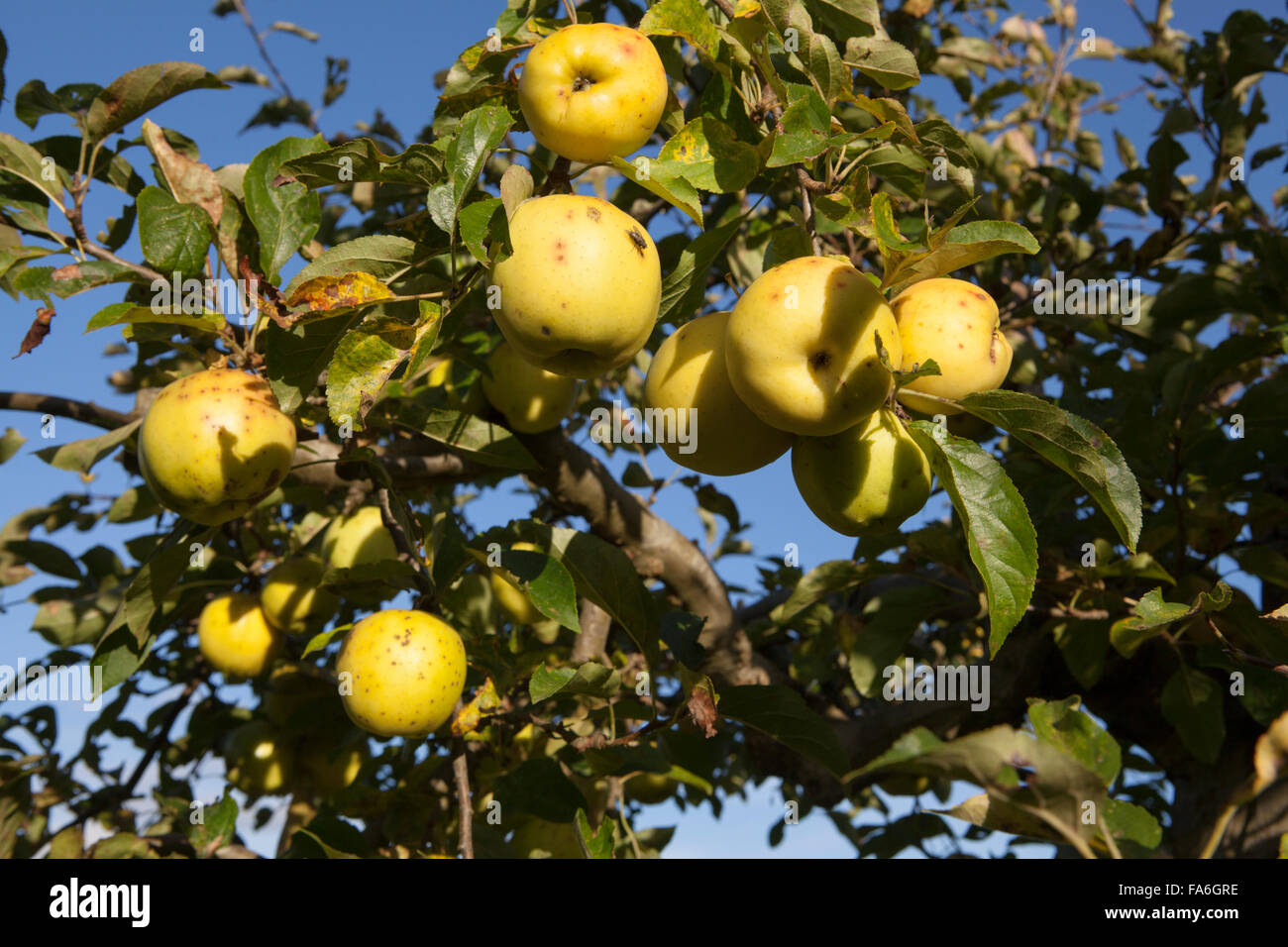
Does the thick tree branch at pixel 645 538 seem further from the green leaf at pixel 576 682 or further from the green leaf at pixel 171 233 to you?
the green leaf at pixel 171 233

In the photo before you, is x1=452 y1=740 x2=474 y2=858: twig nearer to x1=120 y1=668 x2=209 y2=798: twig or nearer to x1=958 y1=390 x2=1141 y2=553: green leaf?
x1=958 y1=390 x2=1141 y2=553: green leaf

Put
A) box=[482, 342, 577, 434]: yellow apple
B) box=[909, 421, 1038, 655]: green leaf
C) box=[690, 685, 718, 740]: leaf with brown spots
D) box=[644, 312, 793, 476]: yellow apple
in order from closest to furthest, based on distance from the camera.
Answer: box=[909, 421, 1038, 655]: green leaf < box=[644, 312, 793, 476]: yellow apple < box=[690, 685, 718, 740]: leaf with brown spots < box=[482, 342, 577, 434]: yellow apple

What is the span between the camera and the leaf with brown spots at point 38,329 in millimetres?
1674

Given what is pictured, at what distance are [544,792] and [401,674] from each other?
1.60ft

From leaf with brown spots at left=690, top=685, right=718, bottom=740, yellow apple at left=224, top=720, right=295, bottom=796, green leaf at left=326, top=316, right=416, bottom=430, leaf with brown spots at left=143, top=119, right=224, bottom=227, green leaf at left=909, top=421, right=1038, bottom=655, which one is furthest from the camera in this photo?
yellow apple at left=224, top=720, right=295, bottom=796

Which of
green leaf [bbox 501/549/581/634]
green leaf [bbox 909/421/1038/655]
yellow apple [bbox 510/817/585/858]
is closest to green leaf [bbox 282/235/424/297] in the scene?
green leaf [bbox 501/549/581/634]

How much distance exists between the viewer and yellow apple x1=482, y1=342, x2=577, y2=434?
2330 mm

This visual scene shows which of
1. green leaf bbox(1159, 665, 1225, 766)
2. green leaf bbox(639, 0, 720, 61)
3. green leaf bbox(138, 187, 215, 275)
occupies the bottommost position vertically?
green leaf bbox(1159, 665, 1225, 766)

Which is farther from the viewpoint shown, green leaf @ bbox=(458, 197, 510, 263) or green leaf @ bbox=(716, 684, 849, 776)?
green leaf @ bbox=(716, 684, 849, 776)

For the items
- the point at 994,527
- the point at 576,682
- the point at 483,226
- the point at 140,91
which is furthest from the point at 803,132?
the point at 140,91

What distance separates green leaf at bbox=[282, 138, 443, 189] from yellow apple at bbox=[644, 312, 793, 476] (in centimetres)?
44

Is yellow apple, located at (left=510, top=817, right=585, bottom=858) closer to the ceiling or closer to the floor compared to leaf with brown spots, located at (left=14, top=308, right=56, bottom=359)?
closer to the floor

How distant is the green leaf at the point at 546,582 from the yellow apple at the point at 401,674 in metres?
0.24

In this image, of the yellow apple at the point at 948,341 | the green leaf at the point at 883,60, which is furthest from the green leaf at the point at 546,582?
the green leaf at the point at 883,60
